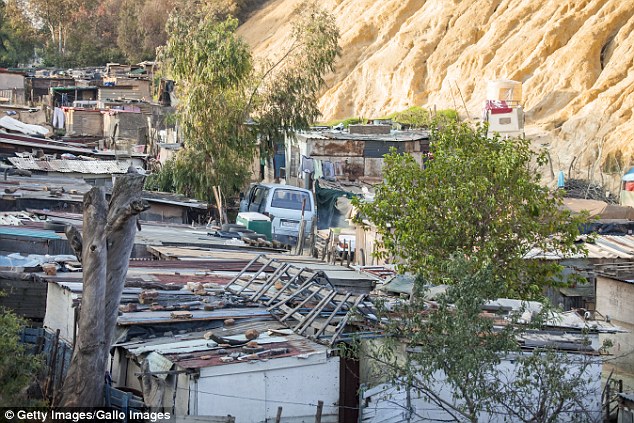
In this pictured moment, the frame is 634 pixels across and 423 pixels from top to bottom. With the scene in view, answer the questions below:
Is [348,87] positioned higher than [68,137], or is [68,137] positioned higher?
[348,87]

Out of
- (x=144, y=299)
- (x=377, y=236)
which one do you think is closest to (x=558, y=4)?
(x=377, y=236)

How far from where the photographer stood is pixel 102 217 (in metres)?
10.7

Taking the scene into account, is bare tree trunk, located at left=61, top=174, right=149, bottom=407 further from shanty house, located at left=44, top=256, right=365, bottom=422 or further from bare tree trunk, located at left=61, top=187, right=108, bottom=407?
shanty house, located at left=44, top=256, right=365, bottom=422

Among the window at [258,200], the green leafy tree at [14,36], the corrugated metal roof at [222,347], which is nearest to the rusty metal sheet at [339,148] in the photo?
the window at [258,200]

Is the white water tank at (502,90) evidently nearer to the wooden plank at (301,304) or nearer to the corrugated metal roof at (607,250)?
the corrugated metal roof at (607,250)

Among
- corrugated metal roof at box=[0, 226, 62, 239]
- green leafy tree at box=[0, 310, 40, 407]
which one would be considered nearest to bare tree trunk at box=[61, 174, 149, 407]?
green leafy tree at box=[0, 310, 40, 407]

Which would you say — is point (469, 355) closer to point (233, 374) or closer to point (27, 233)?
point (233, 374)

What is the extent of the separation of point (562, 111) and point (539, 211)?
77.6 feet

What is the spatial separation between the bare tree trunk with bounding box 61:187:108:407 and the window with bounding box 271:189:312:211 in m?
13.6

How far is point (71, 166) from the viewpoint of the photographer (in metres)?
24.2

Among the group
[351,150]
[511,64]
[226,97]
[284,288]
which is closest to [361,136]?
[351,150]

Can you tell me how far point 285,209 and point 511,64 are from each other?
67.0ft

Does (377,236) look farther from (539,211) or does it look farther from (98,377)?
(98,377)

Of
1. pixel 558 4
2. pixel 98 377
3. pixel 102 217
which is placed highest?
pixel 558 4
